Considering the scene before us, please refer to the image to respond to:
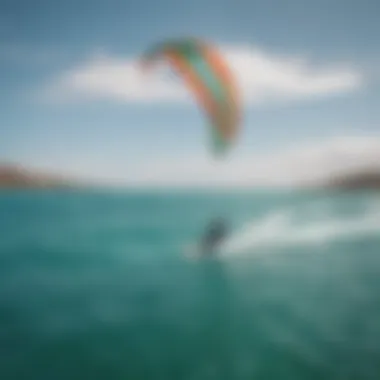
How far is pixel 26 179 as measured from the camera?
165cm

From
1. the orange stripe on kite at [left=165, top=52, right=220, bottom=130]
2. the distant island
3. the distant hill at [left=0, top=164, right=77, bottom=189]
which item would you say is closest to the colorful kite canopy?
the orange stripe on kite at [left=165, top=52, right=220, bottom=130]

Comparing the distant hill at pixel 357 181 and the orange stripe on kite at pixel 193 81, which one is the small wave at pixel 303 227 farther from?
the orange stripe on kite at pixel 193 81

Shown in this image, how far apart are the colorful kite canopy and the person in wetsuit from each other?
0.23 metres

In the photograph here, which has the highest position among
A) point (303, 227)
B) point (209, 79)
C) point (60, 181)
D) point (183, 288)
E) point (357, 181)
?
point (209, 79)

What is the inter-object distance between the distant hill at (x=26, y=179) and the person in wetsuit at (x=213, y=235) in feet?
1.51

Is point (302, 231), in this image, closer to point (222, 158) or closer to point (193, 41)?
point (222, 158)

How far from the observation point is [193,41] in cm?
166

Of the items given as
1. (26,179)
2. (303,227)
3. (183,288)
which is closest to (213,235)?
(183,288)

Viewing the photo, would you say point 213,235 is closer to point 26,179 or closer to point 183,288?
point 183,288

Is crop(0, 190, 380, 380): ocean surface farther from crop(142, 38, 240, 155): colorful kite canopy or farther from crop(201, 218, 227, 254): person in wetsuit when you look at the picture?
crop(142, 38, 240, 155): colorful kite canopy

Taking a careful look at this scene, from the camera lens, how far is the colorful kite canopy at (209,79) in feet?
5.33

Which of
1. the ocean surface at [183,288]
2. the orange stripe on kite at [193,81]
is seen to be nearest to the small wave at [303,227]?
the ocean surface at [183,288]

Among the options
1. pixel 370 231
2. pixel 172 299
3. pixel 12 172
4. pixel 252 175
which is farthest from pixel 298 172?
pixel 12 172

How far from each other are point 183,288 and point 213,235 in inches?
7.6
